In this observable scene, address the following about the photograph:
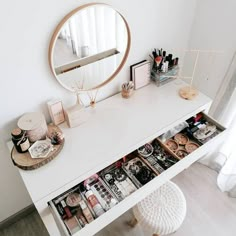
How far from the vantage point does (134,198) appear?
101 cm

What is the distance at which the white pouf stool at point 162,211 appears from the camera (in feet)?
3.93

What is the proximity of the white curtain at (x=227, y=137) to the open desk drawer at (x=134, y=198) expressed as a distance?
0.24 meters

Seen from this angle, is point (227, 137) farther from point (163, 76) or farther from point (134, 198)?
point (134, 198)

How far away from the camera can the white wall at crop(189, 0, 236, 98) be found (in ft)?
4.02

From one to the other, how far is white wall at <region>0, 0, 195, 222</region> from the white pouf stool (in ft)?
2.12

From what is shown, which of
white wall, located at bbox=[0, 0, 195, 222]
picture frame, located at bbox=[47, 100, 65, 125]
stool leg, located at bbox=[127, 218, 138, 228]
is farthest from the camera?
stool leg, located at bbox=[127, 218, 138, 228]

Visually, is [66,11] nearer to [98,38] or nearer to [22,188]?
[98,38]

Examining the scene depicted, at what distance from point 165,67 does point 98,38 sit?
44cm

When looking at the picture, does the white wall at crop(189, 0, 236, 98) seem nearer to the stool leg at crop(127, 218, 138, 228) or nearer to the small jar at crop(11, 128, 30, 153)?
the stool leg at crop(127, 218, 138, 228)

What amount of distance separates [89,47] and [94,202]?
712 mm

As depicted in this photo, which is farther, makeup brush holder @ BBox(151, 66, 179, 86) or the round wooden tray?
makeup brush holder @ BBox(151, 66, 179, 86)

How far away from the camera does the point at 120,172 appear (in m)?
1.19

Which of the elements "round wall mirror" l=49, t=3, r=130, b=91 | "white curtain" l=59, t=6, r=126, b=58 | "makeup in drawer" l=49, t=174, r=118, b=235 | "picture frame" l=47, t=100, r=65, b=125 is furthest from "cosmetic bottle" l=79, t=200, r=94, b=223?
A: "white curtain" l=59, t=6, r=126, b=58

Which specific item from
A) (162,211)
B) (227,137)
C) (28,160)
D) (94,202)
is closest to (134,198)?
(94,202)
